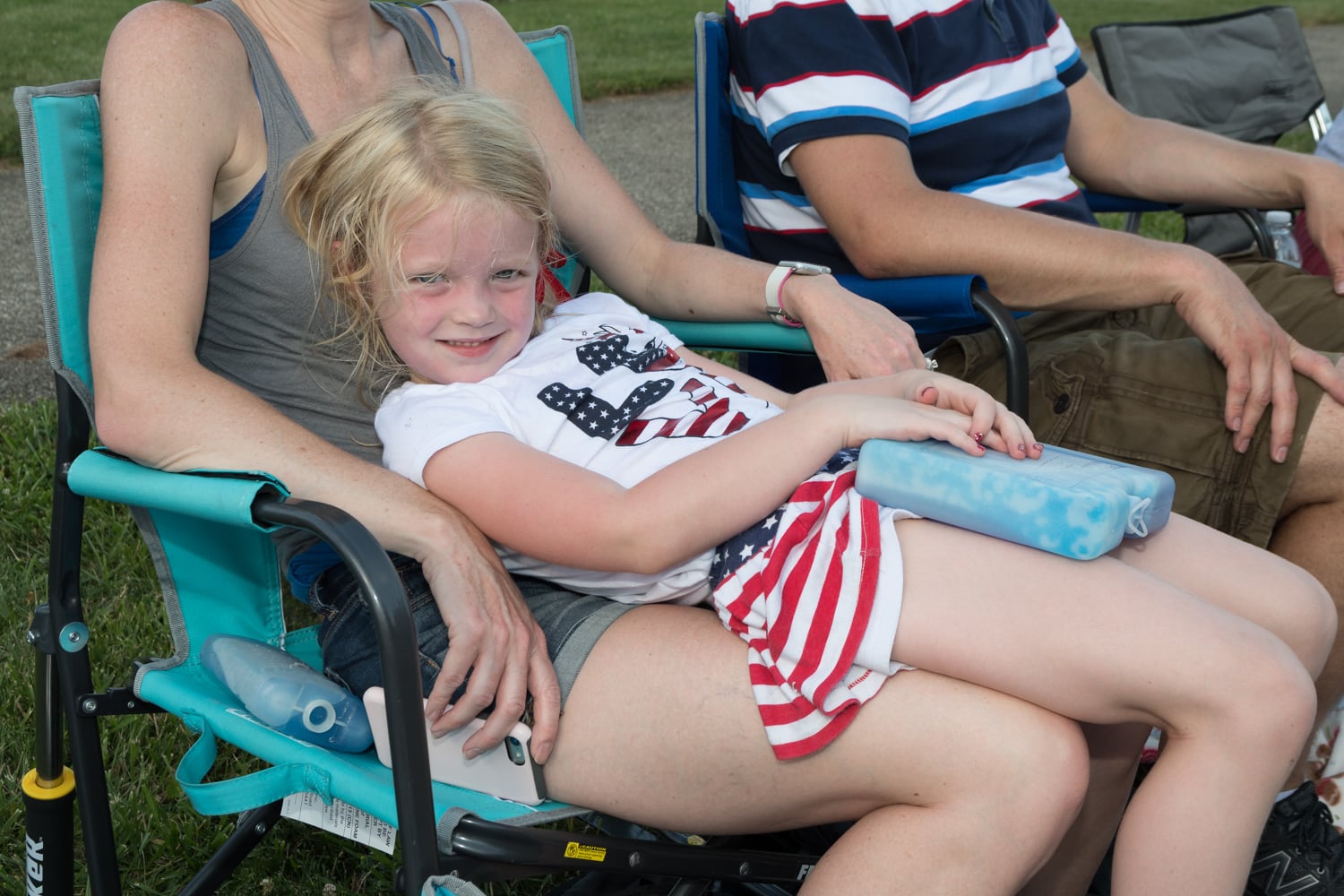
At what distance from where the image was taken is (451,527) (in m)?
1.58

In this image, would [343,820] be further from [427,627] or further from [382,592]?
[382,592]

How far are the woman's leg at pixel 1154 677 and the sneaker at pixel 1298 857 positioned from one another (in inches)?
20.1

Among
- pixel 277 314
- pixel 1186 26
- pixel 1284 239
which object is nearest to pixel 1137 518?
pixel 277 314

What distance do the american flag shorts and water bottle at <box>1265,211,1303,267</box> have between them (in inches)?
89.5

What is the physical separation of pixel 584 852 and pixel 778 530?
1.40 feet

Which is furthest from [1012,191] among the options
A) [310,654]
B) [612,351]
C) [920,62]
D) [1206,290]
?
[310,654]

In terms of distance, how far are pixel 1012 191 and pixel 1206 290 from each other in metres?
0.47

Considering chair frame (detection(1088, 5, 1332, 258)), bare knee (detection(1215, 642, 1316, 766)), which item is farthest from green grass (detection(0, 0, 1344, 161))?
bare knee (detection(1215, 642, 1316, 766))

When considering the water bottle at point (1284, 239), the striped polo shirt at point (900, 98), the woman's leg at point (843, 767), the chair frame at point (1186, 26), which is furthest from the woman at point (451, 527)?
the chair frame at point (1186, 26)

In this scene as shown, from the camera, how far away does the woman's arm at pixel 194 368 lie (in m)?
1.53

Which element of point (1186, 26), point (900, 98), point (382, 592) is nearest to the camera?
point (382, 592)

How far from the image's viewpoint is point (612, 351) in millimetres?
1878

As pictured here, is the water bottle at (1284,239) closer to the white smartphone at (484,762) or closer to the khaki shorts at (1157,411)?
the khaki shorts at (1157,411)

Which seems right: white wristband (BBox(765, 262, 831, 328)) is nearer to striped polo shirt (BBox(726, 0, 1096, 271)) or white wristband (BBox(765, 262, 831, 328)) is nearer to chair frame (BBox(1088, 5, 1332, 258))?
striped polo shirt (BBox(726, 0, 1096, 271))
